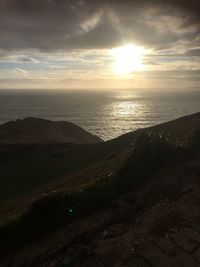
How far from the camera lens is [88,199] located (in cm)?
1775

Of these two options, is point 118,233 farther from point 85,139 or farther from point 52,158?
point 85,139

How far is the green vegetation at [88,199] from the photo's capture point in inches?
→ 611

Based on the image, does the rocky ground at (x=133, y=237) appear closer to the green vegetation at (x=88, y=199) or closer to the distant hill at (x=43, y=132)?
the green vegetation at (x=88, y=199)

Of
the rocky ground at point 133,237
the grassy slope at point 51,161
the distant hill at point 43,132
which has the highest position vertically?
the rocky ground at point 133,237

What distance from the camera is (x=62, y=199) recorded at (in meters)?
17.4

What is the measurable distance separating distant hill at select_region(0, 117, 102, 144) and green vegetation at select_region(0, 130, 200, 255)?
5539cm

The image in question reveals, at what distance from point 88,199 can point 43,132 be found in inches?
2779

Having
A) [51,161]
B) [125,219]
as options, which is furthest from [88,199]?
[51,161]

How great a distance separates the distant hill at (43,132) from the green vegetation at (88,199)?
5539 centimetres

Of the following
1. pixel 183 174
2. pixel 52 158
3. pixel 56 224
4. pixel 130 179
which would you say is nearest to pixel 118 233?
pixel 56 224

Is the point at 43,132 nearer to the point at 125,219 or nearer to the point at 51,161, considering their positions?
the point at 51,161

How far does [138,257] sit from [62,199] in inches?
227

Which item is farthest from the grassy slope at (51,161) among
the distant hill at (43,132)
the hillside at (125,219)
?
the distant hill at (43,132)

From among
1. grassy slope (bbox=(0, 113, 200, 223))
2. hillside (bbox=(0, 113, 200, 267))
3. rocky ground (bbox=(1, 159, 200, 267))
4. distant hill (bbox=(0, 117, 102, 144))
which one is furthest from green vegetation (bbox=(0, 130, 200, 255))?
distant hill (bbox=(0, 117, 102, 144))
